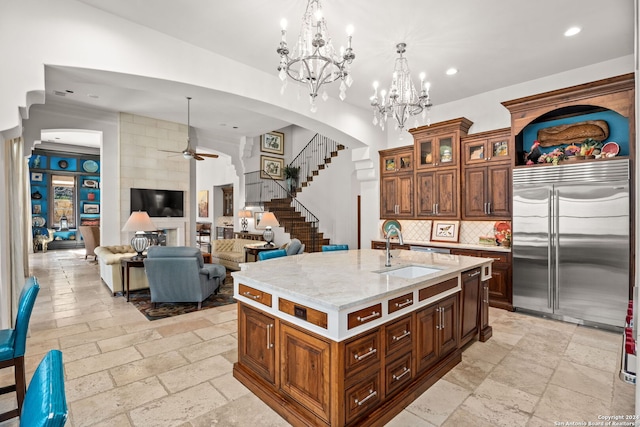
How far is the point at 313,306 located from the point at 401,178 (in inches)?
179

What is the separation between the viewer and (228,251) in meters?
8.18

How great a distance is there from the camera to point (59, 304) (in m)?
4.79

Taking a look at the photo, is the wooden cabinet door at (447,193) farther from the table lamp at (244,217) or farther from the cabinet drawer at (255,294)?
the table lamp at (244,217)

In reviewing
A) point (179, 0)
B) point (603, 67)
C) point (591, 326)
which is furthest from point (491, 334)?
point (179, 0)

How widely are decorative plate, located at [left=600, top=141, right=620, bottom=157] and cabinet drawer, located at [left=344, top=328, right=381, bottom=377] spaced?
4.15 metres

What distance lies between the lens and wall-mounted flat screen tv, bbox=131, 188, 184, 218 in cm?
754

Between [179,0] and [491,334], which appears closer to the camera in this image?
[179,0]

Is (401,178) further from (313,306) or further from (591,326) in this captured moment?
(313,306)

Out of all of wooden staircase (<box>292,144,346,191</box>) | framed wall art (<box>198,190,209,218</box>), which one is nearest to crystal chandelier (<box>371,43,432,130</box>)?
wooden staircase (<box>292,144,346,191</box>)

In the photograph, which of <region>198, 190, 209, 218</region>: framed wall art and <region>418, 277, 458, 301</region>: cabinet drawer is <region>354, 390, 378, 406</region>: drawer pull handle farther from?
<region>198, 190, 209, 218</region>: framed wall art

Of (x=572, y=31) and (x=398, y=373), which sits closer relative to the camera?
(x=398, y=373)

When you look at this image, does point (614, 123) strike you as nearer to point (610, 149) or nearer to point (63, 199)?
point (610, 149)

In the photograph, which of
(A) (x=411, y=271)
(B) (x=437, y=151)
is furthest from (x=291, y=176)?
(A) (x=411, y=271)

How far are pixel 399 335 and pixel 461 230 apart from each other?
3757mm
